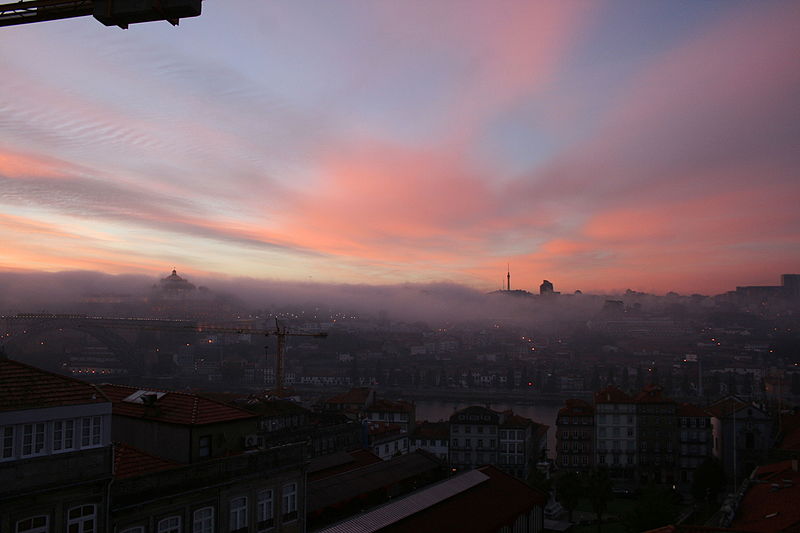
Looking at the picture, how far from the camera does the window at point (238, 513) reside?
11.5m

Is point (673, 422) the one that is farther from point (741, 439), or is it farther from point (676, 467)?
point (741, 439)

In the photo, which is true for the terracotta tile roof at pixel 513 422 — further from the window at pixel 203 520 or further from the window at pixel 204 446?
the window at pixel 203 520

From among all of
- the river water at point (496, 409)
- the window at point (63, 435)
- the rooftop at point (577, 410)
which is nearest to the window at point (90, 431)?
the window at point (63, 435)

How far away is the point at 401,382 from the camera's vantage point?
406 ft

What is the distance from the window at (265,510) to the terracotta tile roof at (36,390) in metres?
3.99

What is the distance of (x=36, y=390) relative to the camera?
8961 millimetres

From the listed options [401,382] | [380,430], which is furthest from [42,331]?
[380,430]

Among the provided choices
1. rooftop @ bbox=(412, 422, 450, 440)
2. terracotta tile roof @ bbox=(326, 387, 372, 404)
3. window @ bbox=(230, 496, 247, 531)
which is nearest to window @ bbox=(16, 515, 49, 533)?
window @ bbox=(230, 496, 247, 531)

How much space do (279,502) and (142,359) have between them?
136755 mm

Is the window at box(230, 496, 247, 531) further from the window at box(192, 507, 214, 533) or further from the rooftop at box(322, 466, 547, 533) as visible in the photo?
the rooftop at box(322, 466, 547, 533)

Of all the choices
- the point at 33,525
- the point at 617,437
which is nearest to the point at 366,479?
the point at 33,525

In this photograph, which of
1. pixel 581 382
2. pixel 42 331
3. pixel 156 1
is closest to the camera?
pixel 156 1

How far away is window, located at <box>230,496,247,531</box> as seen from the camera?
11.5 meters

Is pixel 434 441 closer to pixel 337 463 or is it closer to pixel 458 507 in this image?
pixel 337 463
